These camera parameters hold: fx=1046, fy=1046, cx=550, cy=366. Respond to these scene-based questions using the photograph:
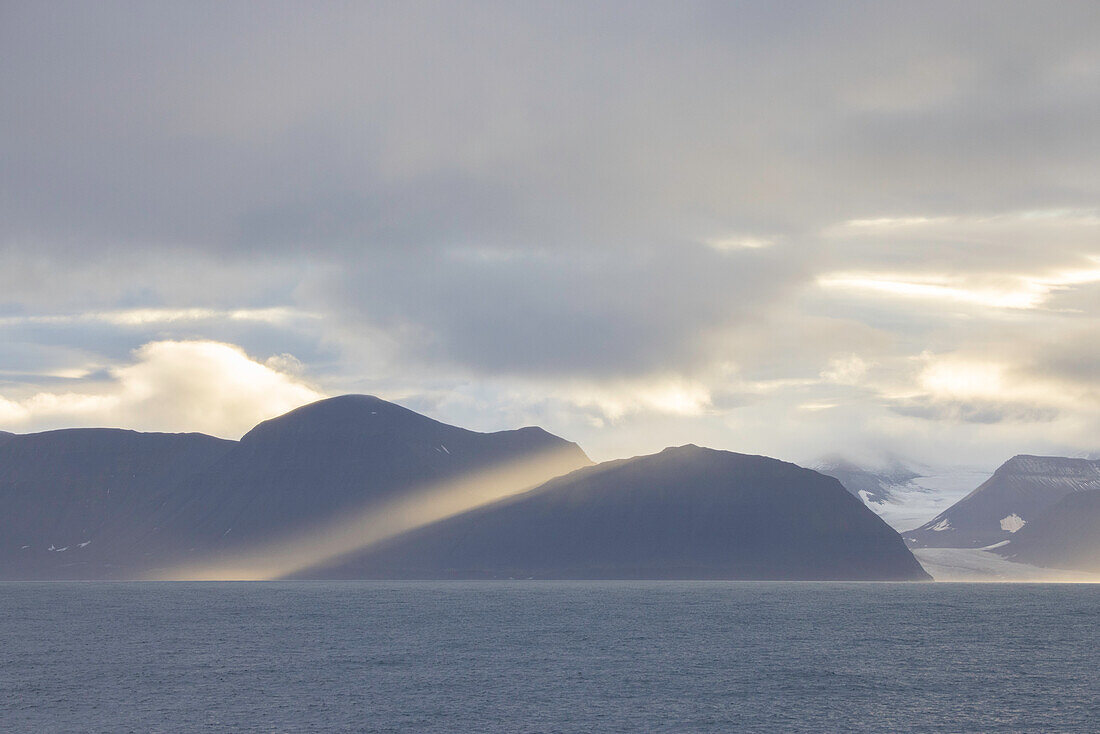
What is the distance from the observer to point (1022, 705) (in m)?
89.6

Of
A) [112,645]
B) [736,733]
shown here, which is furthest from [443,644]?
[736,733]

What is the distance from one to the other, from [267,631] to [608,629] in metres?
51.3

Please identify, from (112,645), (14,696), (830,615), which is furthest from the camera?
(830,615)

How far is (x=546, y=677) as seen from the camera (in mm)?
104875

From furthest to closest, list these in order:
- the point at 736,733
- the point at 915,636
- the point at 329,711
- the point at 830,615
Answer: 1. the point at 830,615
2. the point at 915,636
3. the point at 329,711
4. the point at 736,733

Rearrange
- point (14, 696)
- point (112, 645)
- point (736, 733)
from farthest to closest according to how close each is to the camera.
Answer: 1. point (112, 645)
2. point (14, 696)
3. point (736, 733)

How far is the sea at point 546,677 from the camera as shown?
269 feet

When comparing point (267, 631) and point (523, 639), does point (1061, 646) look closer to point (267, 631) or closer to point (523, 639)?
point (523, 639)

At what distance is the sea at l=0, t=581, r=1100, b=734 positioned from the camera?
269ft

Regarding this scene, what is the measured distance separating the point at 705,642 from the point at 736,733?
208 ft

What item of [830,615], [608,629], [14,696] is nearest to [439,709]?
[14,696]

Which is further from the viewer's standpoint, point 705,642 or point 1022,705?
point 705,642

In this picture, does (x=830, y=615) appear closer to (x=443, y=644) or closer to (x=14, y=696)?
(x=443, y=644)

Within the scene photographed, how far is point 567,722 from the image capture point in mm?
81000
